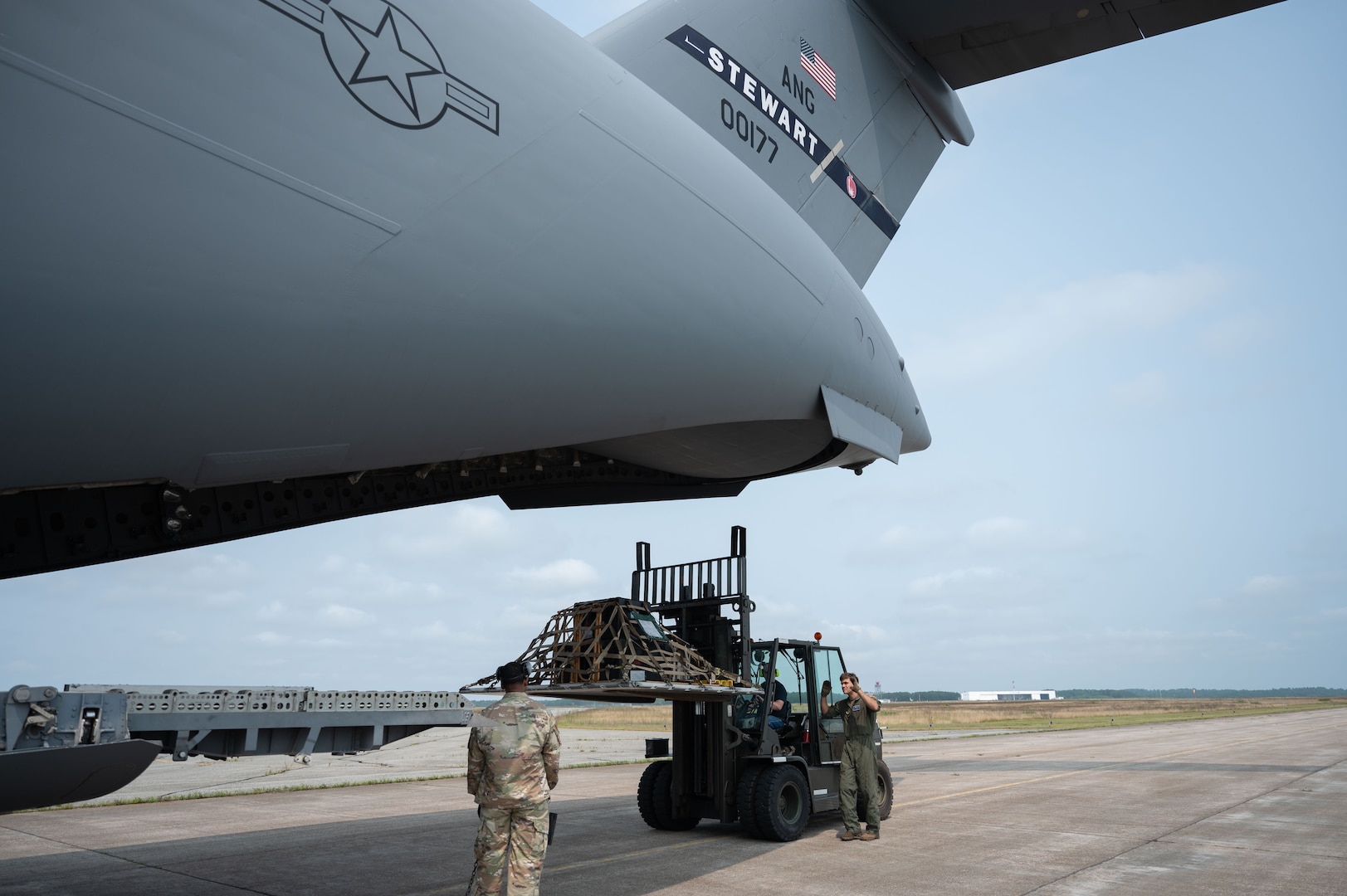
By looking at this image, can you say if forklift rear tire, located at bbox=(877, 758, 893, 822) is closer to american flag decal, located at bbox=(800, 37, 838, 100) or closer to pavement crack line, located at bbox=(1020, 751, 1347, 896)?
pavement crack line, located at bbox=(1020, 751, 1347, 896)

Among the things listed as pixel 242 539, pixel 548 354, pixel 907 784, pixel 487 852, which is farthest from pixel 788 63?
pixel 907 784

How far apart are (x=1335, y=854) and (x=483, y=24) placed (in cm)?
840

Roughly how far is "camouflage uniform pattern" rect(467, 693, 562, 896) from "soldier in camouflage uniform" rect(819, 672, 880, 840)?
162 inches

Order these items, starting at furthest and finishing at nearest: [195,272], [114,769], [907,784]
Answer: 1. [907,784]
2. [114,769]
3. [195,272]

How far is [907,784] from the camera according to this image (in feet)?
41.2

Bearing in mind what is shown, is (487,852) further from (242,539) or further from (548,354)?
(548,354)

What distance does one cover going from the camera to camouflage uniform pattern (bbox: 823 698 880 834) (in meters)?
7.84

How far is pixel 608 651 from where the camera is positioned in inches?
259

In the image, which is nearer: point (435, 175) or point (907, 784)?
point (435, 175)

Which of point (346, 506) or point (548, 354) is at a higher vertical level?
point (548, 354)

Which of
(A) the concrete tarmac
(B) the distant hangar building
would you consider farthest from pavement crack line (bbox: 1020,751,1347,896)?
(B) the distant hangar building

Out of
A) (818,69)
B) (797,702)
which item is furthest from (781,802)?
A: (818,69)

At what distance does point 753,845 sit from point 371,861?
3.11 meters

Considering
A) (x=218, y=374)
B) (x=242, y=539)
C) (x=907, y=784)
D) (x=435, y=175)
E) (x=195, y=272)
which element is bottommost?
(x=907, y=784)
